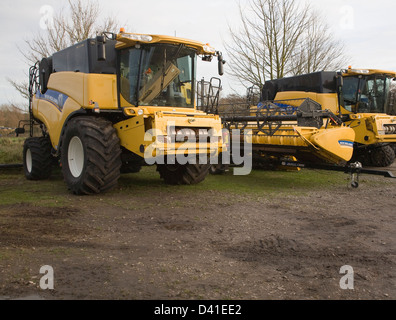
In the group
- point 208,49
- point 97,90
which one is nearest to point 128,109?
point 97,90

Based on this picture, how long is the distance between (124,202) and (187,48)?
3.07 m

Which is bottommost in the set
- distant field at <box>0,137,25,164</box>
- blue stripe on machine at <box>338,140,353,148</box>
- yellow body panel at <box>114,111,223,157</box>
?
distant field at <box>0,137,25,164</box>

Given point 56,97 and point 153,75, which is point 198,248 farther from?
point 56,97

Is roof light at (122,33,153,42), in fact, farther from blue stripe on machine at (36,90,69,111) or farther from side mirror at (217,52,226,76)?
blue stripe on machine at (36,90,69,111)

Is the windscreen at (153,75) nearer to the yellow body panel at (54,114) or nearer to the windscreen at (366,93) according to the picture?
the yellow body panel at (54,114)

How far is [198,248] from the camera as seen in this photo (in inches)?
172

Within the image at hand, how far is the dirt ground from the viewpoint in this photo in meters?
3.27

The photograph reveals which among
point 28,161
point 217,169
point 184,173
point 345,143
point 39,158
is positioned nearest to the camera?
point 345,143

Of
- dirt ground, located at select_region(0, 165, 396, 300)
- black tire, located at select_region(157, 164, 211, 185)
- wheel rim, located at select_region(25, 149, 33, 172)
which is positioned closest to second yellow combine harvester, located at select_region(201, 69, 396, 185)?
black tire, located at select_region(157, 164, 211, 185)

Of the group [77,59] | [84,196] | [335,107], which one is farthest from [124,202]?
[335,107]

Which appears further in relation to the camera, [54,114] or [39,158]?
[39,158]

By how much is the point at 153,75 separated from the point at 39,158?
3776mm
